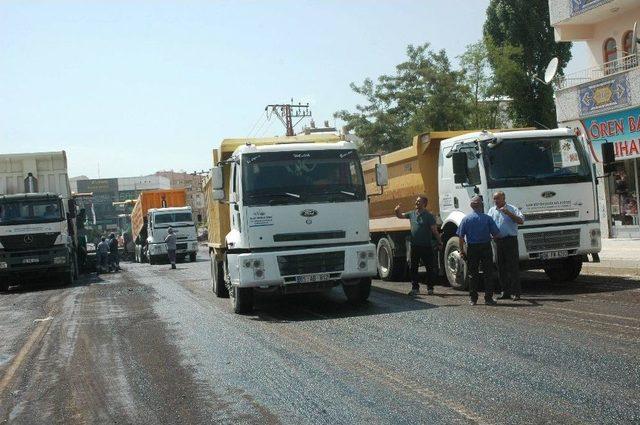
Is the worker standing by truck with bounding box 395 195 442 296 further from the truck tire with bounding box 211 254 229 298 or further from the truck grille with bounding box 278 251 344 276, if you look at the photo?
the truck tire with bounding box 211 254 229 298

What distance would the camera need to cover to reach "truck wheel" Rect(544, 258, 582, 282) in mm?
14570

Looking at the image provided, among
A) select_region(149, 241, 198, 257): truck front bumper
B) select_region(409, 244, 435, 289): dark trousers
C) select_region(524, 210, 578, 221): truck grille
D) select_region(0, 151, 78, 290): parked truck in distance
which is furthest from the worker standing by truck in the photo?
select_region(149, 241, 198, 257): truck front bumper

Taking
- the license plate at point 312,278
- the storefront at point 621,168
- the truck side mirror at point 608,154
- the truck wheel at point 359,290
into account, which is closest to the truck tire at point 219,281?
the truck wheel at point 359,290

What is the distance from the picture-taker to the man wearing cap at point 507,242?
1267 centimetres

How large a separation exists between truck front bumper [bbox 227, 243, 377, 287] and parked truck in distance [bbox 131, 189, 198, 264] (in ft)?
92.3

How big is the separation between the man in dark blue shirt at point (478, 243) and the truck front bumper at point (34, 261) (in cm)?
1619

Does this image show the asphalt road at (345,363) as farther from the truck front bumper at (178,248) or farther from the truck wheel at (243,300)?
the truck front bumper at (178,248)

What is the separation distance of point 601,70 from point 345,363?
20597mm

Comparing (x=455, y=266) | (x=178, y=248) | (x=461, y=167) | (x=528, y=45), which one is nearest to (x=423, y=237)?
(x=455, y=266)

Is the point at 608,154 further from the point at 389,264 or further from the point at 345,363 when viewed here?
the point at 345,363

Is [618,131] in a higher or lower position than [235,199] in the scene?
higher

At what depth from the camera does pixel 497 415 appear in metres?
5.66

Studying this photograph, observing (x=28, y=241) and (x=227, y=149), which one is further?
(x=28, y=241)

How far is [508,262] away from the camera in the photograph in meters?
12.7
